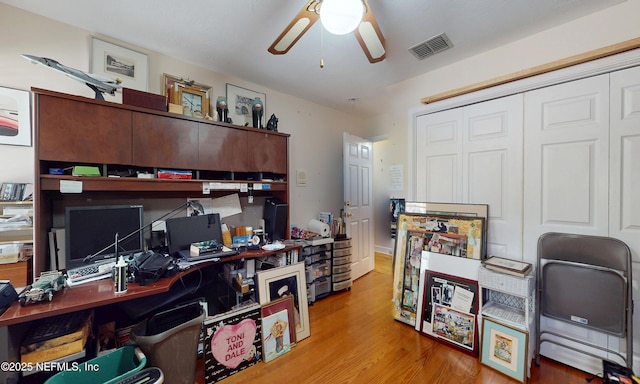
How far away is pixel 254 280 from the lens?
207cm

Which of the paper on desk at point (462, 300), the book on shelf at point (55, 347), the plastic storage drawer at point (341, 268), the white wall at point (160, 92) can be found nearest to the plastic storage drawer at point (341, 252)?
the plastic storage drawer at point (341, 268)

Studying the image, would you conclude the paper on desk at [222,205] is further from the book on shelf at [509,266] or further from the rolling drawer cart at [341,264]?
the book on shelf at [509,266]

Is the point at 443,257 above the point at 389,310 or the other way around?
above

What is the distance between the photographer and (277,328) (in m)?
1.94

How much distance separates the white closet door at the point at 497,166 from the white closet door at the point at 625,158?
503mm

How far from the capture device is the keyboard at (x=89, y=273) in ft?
4.91

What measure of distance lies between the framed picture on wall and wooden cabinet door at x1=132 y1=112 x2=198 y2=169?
0.70 meters

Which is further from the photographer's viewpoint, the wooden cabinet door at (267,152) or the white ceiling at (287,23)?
the wooden cabinet door at (267,152)

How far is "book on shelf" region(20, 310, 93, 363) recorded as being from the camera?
47.9 inches

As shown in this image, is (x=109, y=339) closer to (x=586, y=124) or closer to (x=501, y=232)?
(x=501, y=232)

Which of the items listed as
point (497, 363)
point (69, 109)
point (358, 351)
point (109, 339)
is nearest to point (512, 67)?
point (497, 363)

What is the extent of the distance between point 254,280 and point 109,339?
1.07 m

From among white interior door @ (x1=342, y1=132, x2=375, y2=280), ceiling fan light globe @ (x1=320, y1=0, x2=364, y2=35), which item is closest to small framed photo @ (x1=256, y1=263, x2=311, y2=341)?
white interior door @ (x1=342, y1=132, x2=375, y2=280)

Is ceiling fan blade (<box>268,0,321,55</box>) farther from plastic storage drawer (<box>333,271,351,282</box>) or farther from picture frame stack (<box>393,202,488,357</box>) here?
plastic storage drawer (<box>333,271,351,282</box>)
